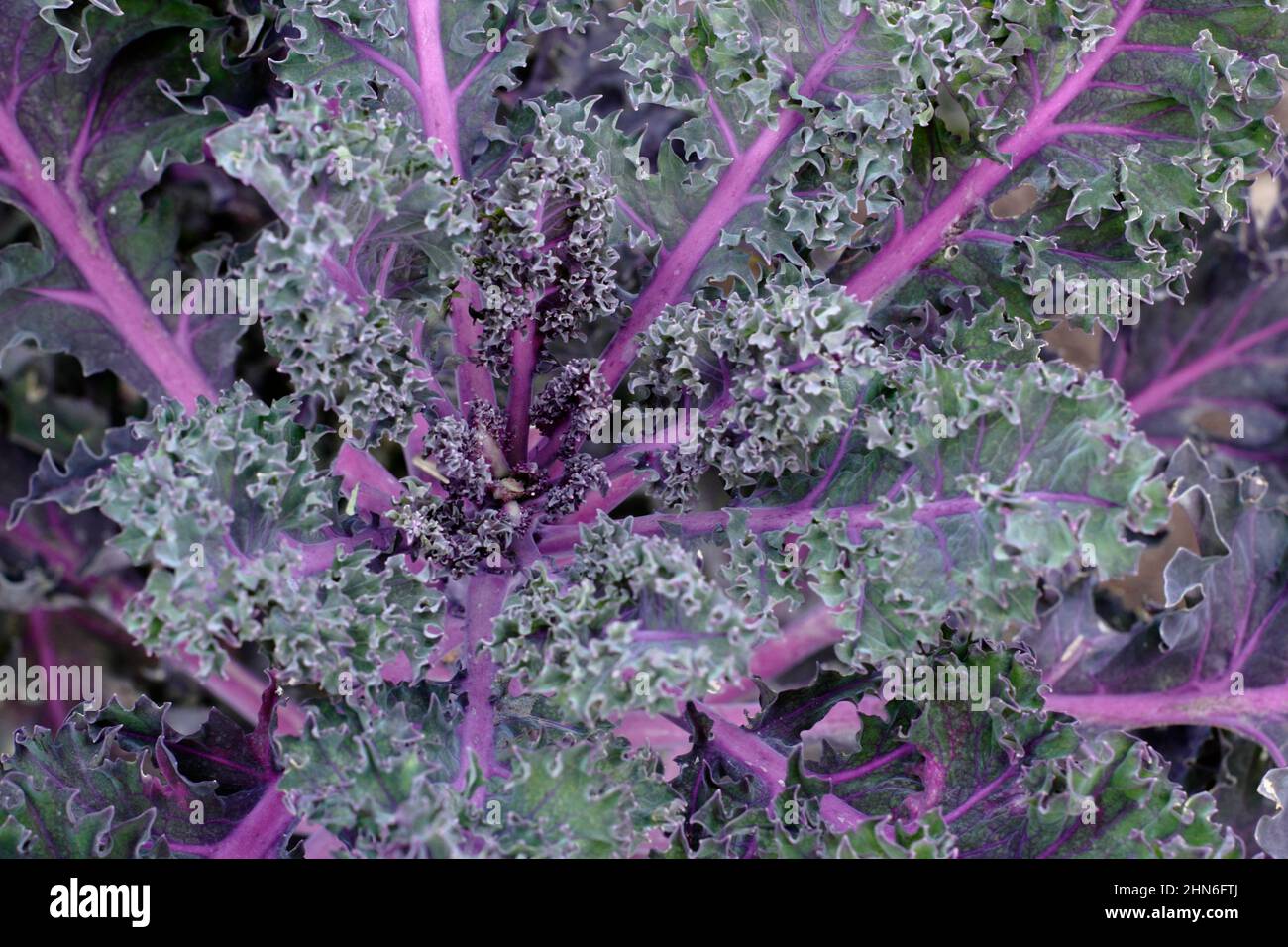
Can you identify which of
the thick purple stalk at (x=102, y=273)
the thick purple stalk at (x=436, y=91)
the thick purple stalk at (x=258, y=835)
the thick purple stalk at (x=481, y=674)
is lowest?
the thick purple stalk at (x=258, y=835)

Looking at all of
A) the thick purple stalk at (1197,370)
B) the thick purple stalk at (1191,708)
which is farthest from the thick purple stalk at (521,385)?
the thick purple stalk at (1197,370)

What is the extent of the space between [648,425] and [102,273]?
1.53 metres

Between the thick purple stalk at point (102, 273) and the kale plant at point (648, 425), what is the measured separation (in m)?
0.01

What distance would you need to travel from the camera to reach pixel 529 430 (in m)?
3.03

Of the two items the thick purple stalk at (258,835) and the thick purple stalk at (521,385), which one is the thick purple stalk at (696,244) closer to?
the thick purple stalk at (521,385)

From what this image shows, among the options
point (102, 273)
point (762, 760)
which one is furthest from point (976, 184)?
point (102, 273)

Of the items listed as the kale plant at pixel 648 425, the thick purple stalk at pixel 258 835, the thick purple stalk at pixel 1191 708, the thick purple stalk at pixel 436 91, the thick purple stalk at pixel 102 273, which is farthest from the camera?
the thick purple stalk at pixel 1191 708

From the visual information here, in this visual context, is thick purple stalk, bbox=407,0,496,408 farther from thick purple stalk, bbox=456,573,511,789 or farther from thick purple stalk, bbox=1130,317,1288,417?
thick purple stalk, bbox=1130,317,1288,417

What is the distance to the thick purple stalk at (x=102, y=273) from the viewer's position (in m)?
3.04

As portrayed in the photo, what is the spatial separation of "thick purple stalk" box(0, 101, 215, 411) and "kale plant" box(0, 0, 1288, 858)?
0.04 ft

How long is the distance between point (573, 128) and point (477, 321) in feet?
1.66

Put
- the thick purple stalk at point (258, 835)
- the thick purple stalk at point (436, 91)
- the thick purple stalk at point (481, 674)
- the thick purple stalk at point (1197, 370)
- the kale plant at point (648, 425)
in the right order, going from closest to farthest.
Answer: the kale plant at point (648, 425) → the thick purple stalk at point (481, 674) → the thick purple stalk at point (258, 835) → the thick purple stalk at point (436, 91) → the thick purple stalk at point (1197, 370)

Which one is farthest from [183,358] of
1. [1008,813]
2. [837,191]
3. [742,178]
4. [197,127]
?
[1008,813]
